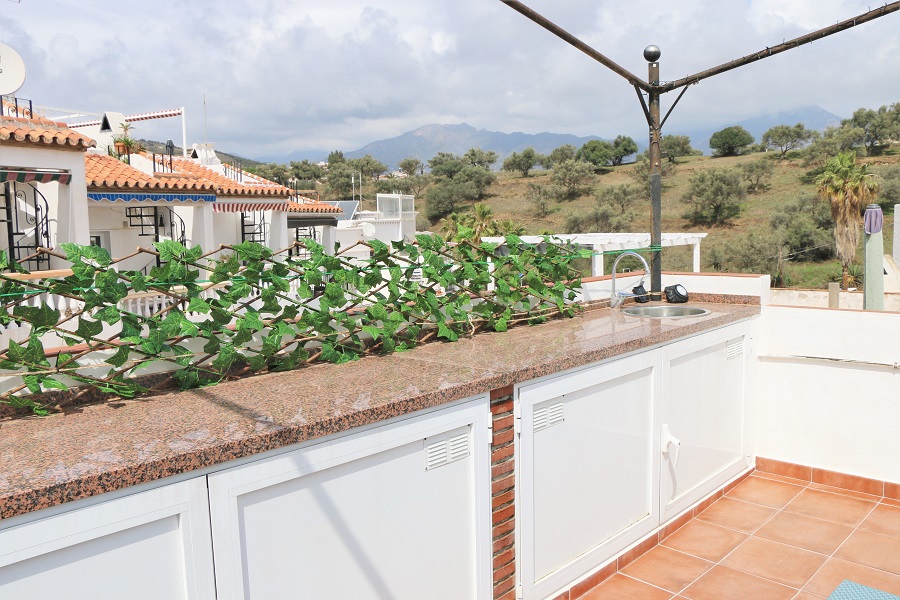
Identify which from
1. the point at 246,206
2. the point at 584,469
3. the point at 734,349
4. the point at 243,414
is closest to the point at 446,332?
the point at 584,469

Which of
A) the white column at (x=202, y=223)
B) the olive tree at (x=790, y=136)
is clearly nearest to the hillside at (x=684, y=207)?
the olive tree at (x=790, y=136)

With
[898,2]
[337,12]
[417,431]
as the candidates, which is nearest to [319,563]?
[417,431]

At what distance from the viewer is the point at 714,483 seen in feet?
13.5

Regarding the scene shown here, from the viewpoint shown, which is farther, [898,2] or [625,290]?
[625,290]

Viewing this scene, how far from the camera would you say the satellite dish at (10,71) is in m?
8.91

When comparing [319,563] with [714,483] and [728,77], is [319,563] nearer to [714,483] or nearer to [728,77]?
[714,483]

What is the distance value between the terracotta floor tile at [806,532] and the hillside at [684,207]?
15.1 metres

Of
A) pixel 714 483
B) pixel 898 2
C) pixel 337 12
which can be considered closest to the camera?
pixel 898 2

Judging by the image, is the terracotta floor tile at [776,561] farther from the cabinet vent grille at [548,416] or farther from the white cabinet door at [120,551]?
the white cabinet door at [120,551]

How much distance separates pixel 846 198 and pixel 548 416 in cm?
→ 2103

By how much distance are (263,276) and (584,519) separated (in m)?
1.78

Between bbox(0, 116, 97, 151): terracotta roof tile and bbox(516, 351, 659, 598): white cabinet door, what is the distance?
9.97 meters

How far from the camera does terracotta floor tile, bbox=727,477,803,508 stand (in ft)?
13.7

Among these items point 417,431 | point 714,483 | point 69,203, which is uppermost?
point 69,203
